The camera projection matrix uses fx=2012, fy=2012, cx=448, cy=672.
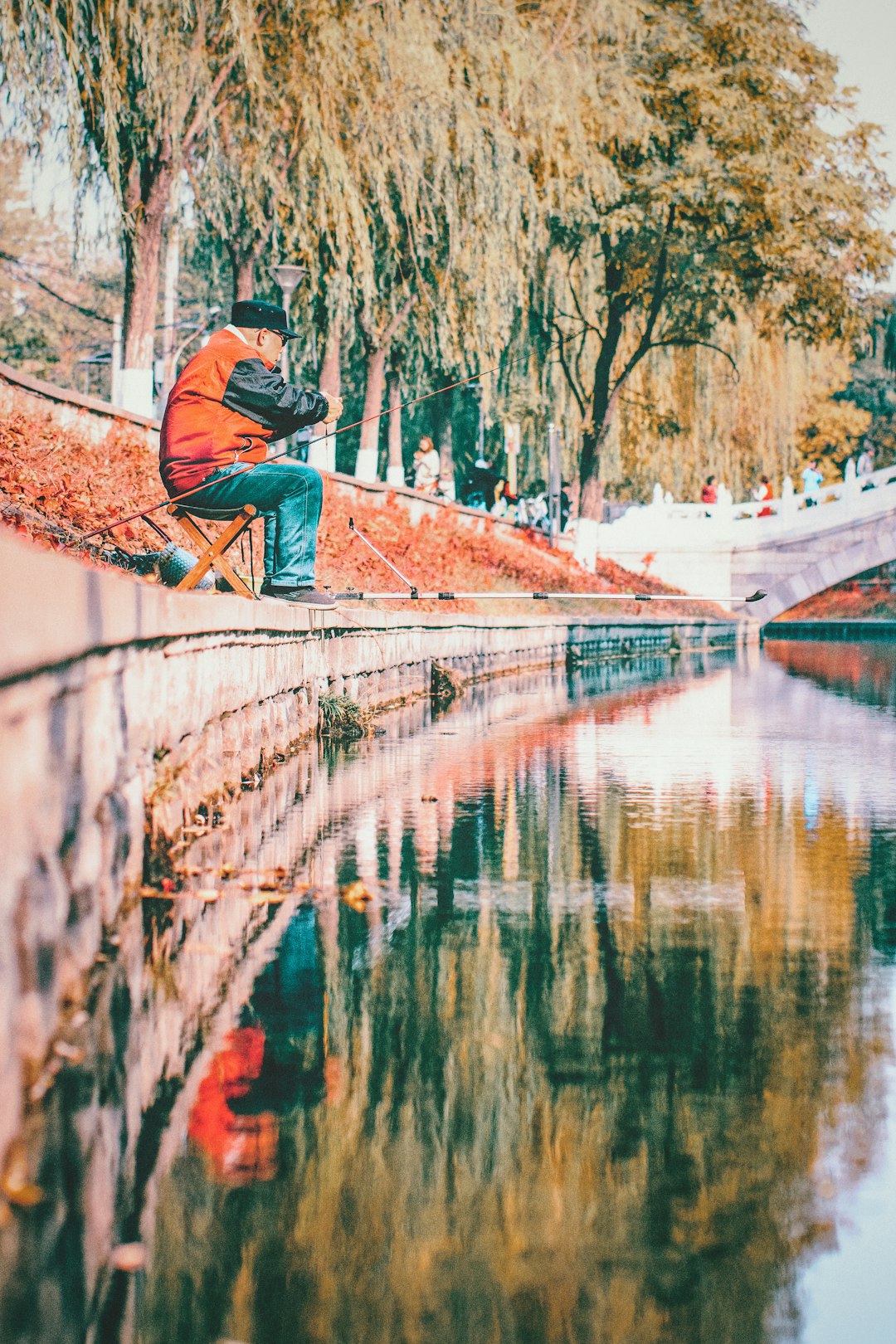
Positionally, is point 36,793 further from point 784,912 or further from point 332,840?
point 332,840

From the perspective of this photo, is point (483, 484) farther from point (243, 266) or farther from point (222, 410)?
point (222, 410)

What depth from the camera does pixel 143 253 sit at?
17953mm

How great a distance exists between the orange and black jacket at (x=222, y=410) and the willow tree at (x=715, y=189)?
2051 cm

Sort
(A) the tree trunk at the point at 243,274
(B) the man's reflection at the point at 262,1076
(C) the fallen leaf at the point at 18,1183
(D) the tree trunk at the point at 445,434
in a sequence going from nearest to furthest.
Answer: (C) the fallen leaf at the point at 18,1183, (B) the man's reflection at the point at 262,1076, (A) the tree trunk at the point at 243,274, (D) the tree trunk at the point at 445,434

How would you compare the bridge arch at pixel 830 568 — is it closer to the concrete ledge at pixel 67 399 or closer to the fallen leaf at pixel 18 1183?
the concrete ledge at pixel 67 399

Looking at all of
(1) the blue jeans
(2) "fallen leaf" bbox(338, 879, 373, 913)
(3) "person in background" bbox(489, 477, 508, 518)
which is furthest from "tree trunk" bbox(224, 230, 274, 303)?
(2) "fallen leaf" bbox(338, 879, 373, 913)

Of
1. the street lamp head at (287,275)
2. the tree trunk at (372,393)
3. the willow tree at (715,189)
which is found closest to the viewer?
the street lamp head at (287,275)

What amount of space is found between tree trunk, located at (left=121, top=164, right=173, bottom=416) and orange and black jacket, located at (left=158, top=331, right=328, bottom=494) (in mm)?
9036

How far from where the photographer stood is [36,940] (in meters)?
3.86

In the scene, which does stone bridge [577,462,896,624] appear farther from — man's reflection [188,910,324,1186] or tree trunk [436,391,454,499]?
man's reflection [188,910,324,1186]

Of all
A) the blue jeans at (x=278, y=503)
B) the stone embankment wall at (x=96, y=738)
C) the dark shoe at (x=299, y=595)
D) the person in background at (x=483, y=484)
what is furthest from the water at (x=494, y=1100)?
the person in background at (x=483, y=484)

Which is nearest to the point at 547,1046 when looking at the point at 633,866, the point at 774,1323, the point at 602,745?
the point at 774,1323

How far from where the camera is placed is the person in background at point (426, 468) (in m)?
32.4

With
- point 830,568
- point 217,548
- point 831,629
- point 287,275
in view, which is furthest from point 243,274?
point 831,629
